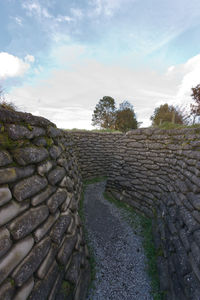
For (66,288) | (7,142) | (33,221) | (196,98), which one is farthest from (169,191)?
(196,98)

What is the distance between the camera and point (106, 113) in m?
23.4

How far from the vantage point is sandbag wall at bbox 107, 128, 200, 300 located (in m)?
1.92

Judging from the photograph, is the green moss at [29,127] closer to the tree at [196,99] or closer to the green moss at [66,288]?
the green moss at [66,288]

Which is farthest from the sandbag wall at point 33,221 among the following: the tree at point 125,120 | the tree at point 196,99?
the tree at point 125,120

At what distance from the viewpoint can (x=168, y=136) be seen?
13.6ft

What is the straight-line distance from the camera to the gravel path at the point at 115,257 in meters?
2.35

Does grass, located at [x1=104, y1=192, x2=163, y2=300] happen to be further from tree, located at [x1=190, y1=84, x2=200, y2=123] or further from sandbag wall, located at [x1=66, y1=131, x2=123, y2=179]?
tree, located at [x1=190, y1=84, x2=200, y2=123]

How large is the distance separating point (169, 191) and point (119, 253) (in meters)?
1.87

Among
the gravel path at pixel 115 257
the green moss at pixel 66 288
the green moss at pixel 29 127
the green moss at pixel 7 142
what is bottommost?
the gravel path at pixel 115 257

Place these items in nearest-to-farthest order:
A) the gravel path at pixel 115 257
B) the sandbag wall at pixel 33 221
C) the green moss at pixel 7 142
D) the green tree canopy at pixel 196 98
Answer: the sandbag wall at pixel 33 221, the green moss at pixel 7 142, the gravel path at pixel 115 257, the green tree canopy at pixel 196 98

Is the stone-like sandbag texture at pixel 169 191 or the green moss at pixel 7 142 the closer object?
the green moss at pixel 7 142

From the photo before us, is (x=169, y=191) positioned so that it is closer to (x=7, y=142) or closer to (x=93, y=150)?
(x=7, y=142)

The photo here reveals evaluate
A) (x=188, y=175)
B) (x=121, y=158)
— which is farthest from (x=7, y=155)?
(x=121, y=158)

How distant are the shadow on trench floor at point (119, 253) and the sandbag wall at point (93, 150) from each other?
8.83 ft
